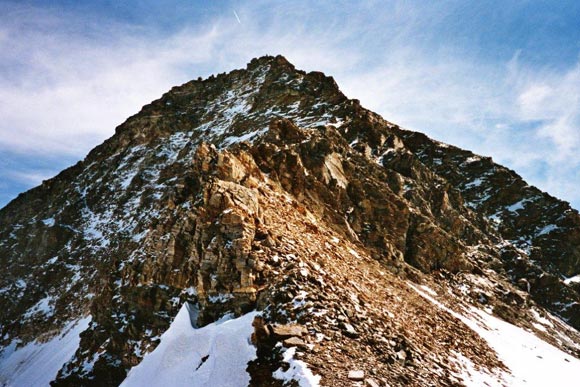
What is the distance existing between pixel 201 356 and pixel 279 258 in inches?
177

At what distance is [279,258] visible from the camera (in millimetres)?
15141

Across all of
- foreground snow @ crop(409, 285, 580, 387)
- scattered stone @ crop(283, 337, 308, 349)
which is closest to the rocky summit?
scattered stone @ crop(283, 337, 308, 349)

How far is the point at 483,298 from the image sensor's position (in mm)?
34000

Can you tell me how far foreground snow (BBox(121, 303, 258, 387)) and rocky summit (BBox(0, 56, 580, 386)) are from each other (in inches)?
3.1

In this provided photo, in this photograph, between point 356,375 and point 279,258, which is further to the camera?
point 279,258

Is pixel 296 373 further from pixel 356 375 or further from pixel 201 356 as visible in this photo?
pixel 201 356

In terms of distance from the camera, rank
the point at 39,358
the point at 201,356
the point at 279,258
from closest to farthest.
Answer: the point at 201,356 → the point at 279,258 → the point at 39,358

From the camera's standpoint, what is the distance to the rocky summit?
503 inches

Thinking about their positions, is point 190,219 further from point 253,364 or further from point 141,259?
point 253,364

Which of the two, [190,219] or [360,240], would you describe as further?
[360,240]

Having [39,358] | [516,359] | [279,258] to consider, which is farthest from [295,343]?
[39,358]

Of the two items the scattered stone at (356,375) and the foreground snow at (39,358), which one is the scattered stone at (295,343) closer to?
the scattered stone at (356,375)

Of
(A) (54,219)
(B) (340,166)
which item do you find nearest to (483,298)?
(B) (340,166)

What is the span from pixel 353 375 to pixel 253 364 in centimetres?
285
